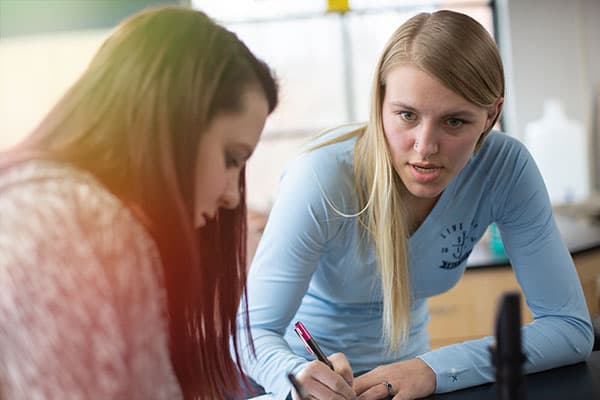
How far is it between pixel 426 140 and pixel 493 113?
6.7 inches

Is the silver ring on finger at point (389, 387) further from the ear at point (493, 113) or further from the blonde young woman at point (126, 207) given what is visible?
the ear at point (493, 113)

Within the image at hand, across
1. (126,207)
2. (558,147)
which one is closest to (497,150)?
(126,207)

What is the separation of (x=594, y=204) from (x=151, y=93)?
2602 mm

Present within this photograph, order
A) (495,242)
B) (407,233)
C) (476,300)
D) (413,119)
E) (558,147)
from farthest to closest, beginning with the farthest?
(558,147)
(495,242)
(476,300)
(407,233)
(413,119)

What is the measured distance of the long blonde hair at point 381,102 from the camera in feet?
3.50

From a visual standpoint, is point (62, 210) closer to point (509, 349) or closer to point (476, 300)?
point (509, 349)

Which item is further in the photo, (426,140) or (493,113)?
(493,113)

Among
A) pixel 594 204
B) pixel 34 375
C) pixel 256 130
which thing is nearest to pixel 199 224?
pixel 256 130

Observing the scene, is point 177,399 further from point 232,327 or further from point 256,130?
point 256,130

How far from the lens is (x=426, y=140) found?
42.1 inches

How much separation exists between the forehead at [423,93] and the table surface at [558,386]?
0.39 metres

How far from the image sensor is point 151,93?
694mm

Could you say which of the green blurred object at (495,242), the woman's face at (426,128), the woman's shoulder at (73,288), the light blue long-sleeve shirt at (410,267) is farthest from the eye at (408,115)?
the green blurred object at (495,242)

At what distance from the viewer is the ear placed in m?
1.16
